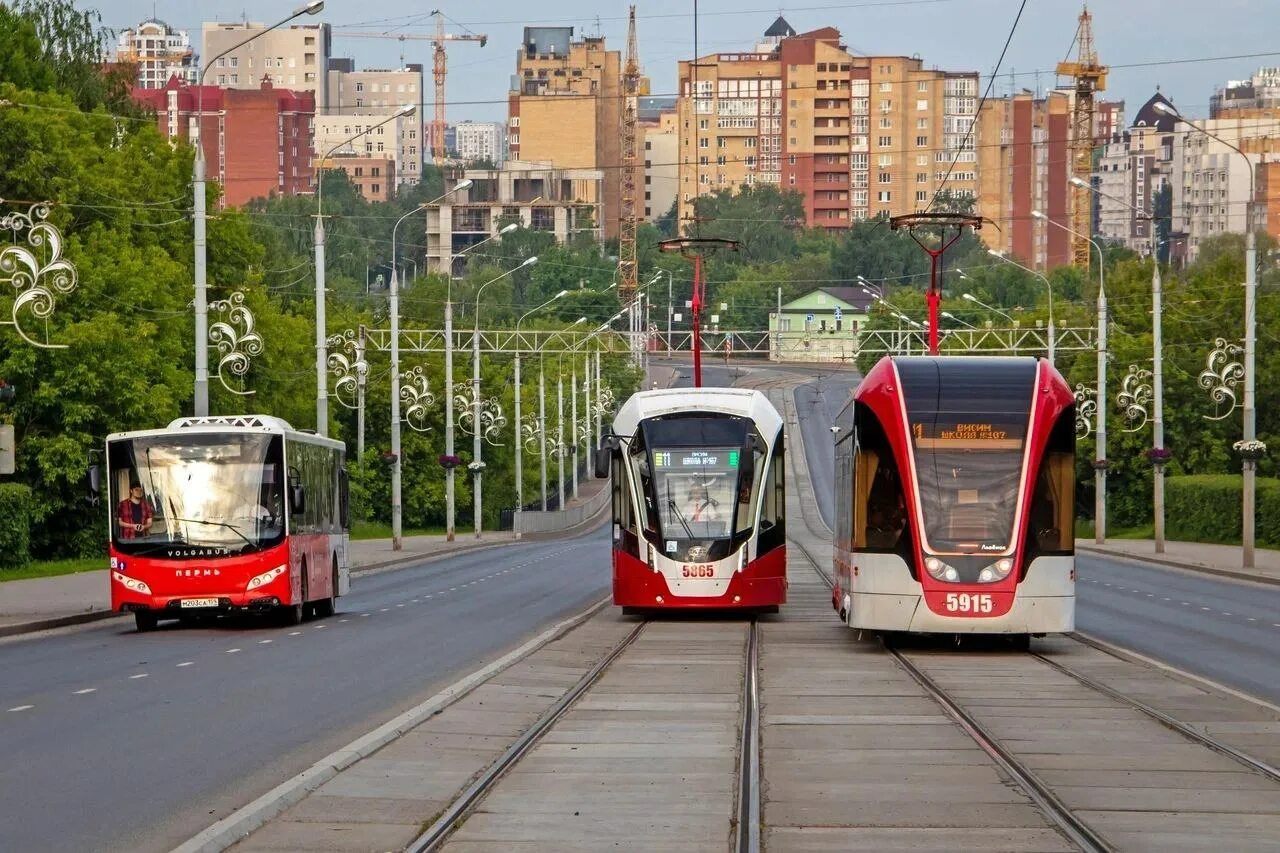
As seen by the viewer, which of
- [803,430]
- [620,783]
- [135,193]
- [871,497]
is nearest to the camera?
[620,783]

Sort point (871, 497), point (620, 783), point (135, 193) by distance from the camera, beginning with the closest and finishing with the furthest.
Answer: point (620, 783), point (871, 497), point (135, 193)

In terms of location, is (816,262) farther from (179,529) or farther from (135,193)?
(179,529)

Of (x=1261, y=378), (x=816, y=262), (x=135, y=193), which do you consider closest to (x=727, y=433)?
(x=135, y=193)

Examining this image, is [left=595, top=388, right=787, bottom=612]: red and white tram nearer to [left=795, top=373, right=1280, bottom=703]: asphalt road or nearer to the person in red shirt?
[left=795, top=373, right=1280, bottom=703]: asphalt road

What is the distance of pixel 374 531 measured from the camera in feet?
269

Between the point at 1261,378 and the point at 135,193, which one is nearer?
the point at 135,193

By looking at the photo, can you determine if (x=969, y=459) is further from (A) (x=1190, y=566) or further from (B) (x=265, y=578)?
(A) (x=1190, y=566)

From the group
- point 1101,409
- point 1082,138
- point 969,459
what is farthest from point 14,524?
point 1082,138

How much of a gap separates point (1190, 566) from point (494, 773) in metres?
41.2

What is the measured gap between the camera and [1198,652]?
24.2 metres

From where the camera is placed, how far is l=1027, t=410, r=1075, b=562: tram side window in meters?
21.8

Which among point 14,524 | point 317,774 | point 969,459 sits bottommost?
point 14,524

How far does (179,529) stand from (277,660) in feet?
17.2

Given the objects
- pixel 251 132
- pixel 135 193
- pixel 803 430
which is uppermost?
pixel 251 132
